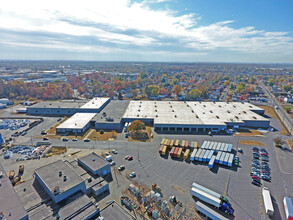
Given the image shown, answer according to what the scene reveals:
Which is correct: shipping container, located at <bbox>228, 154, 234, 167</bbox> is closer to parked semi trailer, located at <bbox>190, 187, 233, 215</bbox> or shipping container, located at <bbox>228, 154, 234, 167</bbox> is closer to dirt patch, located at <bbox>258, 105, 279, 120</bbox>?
parked semi trailer, located at <bbox>190, 187, 233, 215</bbox>

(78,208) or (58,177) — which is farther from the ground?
(58,177)

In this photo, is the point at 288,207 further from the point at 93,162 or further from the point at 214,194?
the point at 93,162

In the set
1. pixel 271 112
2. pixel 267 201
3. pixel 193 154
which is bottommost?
pixel 267 201

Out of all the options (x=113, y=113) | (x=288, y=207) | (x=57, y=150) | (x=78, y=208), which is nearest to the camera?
(x=78, y=208)

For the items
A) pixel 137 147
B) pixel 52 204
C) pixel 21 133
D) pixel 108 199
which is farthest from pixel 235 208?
pixel 21 133

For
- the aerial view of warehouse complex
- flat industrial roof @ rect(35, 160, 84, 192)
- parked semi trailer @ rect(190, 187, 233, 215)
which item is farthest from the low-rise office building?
the aerial view of warehouse complex

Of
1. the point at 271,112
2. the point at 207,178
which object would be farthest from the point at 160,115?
the point at 271,112

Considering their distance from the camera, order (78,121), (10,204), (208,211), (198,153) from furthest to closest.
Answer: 1. (78,121)
2. (198,153)
3. (208,211)
4. (10,204)
